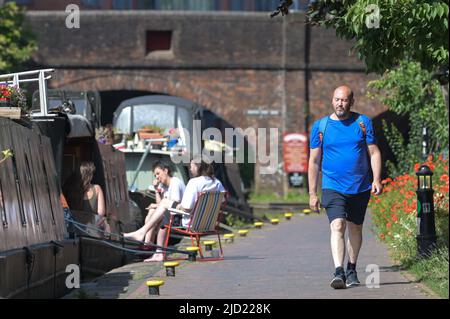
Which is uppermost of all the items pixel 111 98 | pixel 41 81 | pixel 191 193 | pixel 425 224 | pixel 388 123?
pixel 41 81

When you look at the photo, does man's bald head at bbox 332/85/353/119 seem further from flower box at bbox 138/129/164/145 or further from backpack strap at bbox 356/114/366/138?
flower box at bbox 138/129/164/145

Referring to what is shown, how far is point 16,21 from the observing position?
39.9 metres

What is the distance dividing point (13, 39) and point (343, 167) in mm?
28896

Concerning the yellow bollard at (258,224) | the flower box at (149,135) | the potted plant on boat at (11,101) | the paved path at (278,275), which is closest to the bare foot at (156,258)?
the paved path at (278,275)

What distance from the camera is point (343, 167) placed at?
39.2 ft

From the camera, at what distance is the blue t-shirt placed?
470 inches

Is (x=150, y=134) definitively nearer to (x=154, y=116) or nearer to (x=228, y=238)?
(x=228, y=238)

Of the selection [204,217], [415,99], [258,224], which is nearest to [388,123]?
[415,99]

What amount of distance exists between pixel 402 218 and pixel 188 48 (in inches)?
1090

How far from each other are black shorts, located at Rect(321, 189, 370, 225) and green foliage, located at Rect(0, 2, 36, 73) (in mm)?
26470

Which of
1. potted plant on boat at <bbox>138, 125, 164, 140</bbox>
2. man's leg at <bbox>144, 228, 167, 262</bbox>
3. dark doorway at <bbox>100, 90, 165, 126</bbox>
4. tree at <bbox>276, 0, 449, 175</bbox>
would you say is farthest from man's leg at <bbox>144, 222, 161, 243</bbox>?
dark doorway at <bbox>100, 90, 165, 126</bbox>

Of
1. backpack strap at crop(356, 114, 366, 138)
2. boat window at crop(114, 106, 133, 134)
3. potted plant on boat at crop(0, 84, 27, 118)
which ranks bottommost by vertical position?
boat window at crop(114, 106, 133, 134)

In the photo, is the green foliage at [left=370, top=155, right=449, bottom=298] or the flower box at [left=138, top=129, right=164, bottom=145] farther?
the flower box at [left=138, top=129, right=164, bottom=145]

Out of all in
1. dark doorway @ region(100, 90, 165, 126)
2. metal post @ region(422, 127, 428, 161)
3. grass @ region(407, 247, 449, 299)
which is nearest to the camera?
grass @ region(407, 247, 449, 299)
